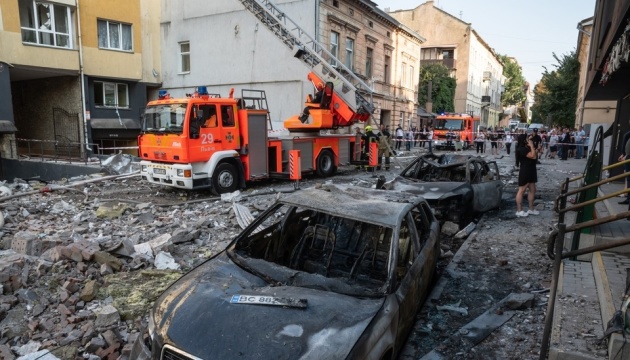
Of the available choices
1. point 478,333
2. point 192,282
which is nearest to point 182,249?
point 192,282

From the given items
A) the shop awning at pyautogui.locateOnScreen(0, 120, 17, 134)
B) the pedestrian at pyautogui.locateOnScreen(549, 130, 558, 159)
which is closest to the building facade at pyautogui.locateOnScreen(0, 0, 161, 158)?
the shop awning at pyautogui.locateOnScreen(0, 120, 17, 134)

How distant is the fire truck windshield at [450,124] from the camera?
2806cm

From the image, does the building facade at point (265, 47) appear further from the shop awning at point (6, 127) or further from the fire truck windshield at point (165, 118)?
the shop awning at point (6, 127)

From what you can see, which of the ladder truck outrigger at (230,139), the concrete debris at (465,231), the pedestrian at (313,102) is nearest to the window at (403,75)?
the ladder truck outrigger at (230,139)

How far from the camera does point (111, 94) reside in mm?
20844

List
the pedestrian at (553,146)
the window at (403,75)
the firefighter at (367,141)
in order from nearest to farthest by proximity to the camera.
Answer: the firefighter at (367,141), the pedestrian at (553,146), the window at (403,75)

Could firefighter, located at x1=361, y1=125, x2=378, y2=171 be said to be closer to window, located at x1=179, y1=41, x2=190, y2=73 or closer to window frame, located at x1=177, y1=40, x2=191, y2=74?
window frame, located at x1=177, y1=40, x2=191, y2=74

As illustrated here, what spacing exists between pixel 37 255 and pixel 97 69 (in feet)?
54.3

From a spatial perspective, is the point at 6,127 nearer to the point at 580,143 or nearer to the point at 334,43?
the point at 334,43

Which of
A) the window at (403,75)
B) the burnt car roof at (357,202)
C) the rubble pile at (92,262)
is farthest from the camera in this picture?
the window at (403,75)

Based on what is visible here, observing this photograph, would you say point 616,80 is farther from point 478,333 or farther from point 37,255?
point 37,255

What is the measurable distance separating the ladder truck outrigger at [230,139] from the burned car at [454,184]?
3.79 metres

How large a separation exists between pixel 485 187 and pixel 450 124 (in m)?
20.9

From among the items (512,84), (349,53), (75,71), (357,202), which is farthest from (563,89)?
(512,84)
